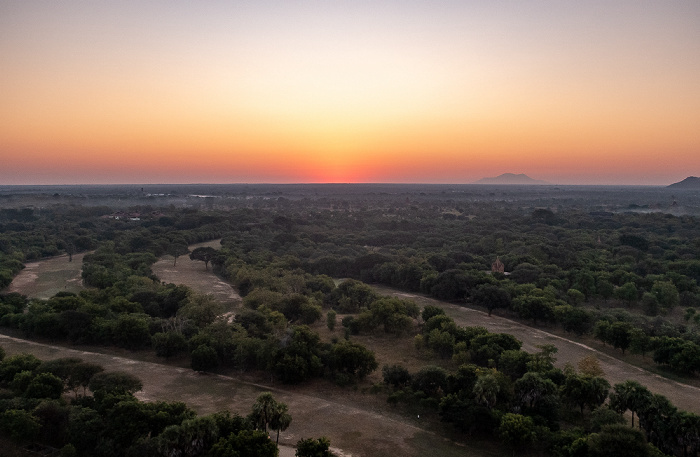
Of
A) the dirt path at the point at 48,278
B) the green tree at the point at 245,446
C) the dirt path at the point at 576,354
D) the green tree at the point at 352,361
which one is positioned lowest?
the dirt path at the point at 576,354

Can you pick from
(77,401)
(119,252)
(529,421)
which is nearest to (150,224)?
(119,252)

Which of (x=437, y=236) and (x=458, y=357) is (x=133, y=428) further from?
(x=437, y=236)

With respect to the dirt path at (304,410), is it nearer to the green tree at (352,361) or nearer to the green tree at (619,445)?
the green tree at (352,361)

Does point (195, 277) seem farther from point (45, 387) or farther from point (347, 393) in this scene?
point (347, 393)

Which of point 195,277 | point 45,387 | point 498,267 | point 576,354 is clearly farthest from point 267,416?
point 195,277

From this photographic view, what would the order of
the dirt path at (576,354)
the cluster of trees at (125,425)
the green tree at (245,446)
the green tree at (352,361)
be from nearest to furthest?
1. the green tree at (245,446)
2. the cluster of trees at (125,425)
3. the dirt path at (576,354)
4. the green tree at (352,361)

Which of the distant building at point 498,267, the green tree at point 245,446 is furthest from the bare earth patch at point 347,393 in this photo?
the distant building at point 498,267
